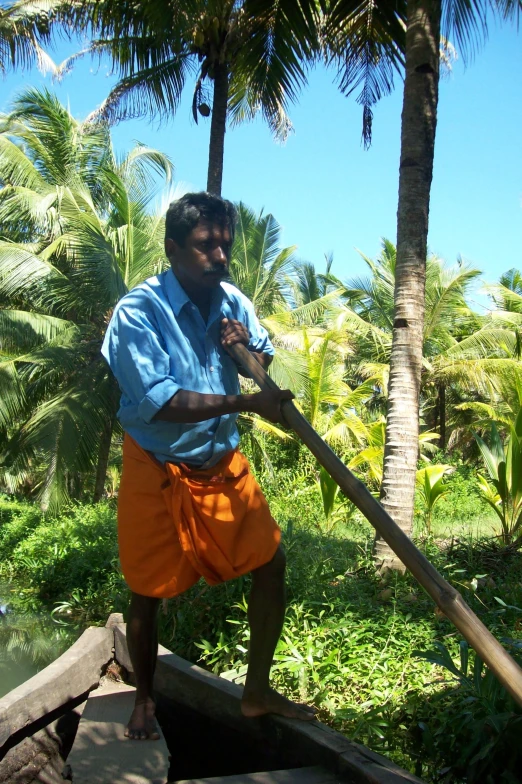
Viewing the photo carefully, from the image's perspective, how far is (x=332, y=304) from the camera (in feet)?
56.5

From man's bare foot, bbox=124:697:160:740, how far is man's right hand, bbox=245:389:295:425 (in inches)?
43.7

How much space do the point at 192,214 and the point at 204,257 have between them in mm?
147

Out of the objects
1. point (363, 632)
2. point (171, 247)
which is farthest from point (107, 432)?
point (171, 247)

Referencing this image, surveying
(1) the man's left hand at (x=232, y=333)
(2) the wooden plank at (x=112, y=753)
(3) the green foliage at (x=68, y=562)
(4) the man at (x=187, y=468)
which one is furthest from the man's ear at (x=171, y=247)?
(3) the green foliage at (x=68, y=562)

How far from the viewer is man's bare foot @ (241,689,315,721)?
2.43 meters

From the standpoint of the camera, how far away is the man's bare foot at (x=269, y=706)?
2.43 m

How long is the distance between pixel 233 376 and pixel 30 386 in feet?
28.2

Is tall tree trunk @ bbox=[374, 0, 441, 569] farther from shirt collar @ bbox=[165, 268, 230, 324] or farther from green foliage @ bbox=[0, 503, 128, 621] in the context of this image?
shirt collar @ bbox=[165, 268, 230, 324]

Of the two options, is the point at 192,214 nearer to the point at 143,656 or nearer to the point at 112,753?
the point at 143,656

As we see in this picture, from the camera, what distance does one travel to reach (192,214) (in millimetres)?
2467

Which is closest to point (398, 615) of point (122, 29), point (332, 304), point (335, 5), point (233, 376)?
point (233, 376)

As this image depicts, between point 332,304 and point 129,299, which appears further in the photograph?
point 332,304

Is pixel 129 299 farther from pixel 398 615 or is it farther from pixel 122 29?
pixel 122 29

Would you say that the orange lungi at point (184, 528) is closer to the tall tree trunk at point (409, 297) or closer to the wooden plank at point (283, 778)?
the wooden plank at point (283, 778)
